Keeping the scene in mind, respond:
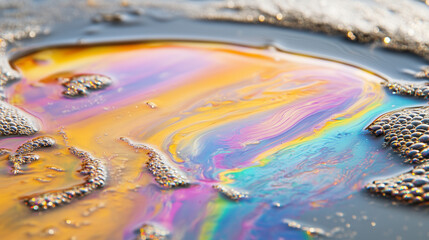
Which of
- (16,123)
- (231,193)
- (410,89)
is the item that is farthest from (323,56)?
(16,123)

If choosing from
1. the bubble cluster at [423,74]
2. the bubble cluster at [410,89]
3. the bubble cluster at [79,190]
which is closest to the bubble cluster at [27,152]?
the bubble cluster at [79,190]

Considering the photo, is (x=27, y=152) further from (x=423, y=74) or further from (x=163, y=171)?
(x=423, y=74)

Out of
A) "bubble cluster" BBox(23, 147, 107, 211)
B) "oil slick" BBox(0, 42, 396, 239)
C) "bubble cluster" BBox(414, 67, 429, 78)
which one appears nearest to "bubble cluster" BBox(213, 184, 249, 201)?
"oil slick" BBox(0, 42, 396, 239)

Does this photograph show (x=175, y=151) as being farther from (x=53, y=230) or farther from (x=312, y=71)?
(x=312, y=71)

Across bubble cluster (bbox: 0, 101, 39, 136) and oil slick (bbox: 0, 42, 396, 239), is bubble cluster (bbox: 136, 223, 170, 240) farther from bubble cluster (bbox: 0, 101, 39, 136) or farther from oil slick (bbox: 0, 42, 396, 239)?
bubble cluster (bbox: 0, 101, 39, 136)

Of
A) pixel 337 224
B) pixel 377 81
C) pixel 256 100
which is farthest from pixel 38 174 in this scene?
pixel 377 81

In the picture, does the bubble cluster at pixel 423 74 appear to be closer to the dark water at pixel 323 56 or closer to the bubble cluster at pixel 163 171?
the dark water at pixel 323 56

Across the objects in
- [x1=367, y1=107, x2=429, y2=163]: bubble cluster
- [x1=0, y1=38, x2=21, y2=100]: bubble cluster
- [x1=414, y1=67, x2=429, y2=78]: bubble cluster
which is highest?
[x1=414, y1=67, x2=429, y2=78]: bubble cluster
